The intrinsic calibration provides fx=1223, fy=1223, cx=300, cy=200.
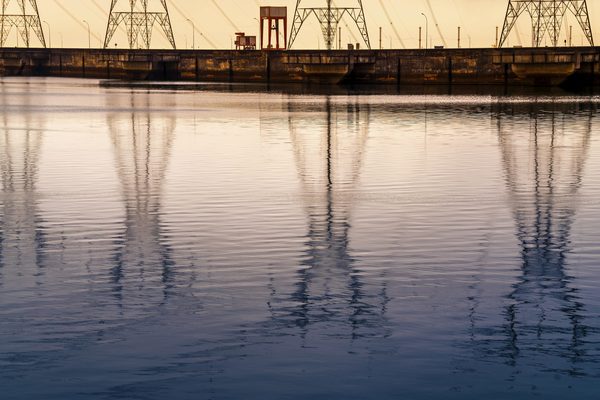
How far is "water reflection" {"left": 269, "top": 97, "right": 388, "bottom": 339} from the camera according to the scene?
2044 cm

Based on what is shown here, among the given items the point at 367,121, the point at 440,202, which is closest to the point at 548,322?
the point at 440,202

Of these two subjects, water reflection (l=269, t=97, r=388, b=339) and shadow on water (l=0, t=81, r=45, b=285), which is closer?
water reflection (l=269, t=97, r=388, b=339)

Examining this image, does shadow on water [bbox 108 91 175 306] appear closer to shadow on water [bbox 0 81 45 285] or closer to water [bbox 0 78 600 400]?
water [bbox 0 78 600 400]

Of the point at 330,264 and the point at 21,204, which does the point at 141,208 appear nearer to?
the point at 21,204

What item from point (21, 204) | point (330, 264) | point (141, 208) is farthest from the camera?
point (21, 204)

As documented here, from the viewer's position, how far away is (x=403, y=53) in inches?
7638

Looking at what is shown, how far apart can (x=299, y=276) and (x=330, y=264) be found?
1.58 meters

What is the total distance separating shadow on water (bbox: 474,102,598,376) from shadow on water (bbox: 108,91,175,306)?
6482 millimetres

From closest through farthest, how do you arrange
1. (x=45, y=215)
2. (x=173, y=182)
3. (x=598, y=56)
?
(x=45, y=215)
(x=173, y=182)
(x=598, y=56)

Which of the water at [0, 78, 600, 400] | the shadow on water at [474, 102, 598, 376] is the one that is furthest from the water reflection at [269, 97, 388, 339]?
the shadow on water at [474, 102, 598, 376]

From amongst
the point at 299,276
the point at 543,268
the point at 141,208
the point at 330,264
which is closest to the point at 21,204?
the point at 141,208

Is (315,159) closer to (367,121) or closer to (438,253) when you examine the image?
(438,253)

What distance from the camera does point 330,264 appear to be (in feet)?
83.6

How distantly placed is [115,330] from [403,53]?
177388 mm
